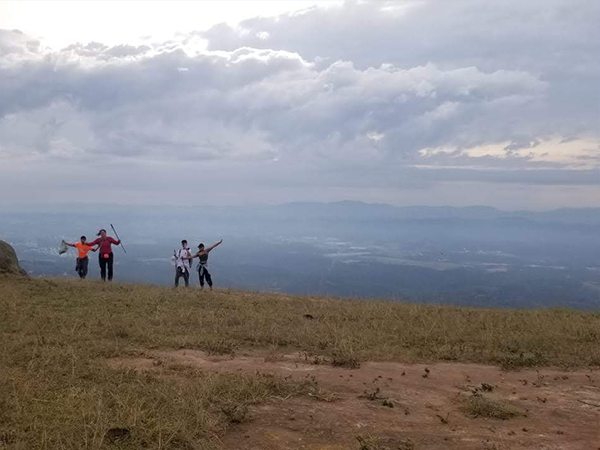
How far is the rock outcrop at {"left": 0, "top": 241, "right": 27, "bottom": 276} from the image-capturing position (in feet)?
57.9

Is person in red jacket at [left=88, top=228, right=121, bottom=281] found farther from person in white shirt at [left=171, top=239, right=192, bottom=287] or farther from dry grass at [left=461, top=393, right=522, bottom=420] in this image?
dry grass at [left=461, top=393, right=522, bottom=420]

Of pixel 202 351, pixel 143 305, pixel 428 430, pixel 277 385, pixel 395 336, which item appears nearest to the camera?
pixel 428 430

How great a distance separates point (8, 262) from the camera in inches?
713

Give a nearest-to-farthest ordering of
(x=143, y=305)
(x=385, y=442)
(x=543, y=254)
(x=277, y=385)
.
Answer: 1. (x=385, y=442)
2. (x=277, y=385)
3. (x=143, y=305)
4. (x=543, y=254)

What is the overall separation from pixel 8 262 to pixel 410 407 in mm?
15475

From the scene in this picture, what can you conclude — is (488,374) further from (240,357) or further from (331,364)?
(240,357)

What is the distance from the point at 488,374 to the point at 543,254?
152 metres

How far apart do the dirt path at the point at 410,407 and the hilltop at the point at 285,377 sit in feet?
0.09

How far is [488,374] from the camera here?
8781mm

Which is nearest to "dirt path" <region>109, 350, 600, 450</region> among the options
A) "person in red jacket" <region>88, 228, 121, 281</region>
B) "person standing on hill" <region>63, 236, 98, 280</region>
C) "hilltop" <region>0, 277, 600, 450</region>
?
"hilltop" <region>0, 277, 600, 450</region>

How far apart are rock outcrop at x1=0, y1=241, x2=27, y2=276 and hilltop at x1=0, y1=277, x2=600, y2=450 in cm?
434

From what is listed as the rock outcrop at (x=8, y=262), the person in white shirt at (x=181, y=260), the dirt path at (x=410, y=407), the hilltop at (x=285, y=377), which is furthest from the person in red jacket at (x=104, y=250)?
the dirt path at (x=410, y=407)

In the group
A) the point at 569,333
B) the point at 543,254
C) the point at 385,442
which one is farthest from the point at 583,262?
the point at 385,442

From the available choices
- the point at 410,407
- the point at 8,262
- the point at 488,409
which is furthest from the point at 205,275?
the point at 488,409
